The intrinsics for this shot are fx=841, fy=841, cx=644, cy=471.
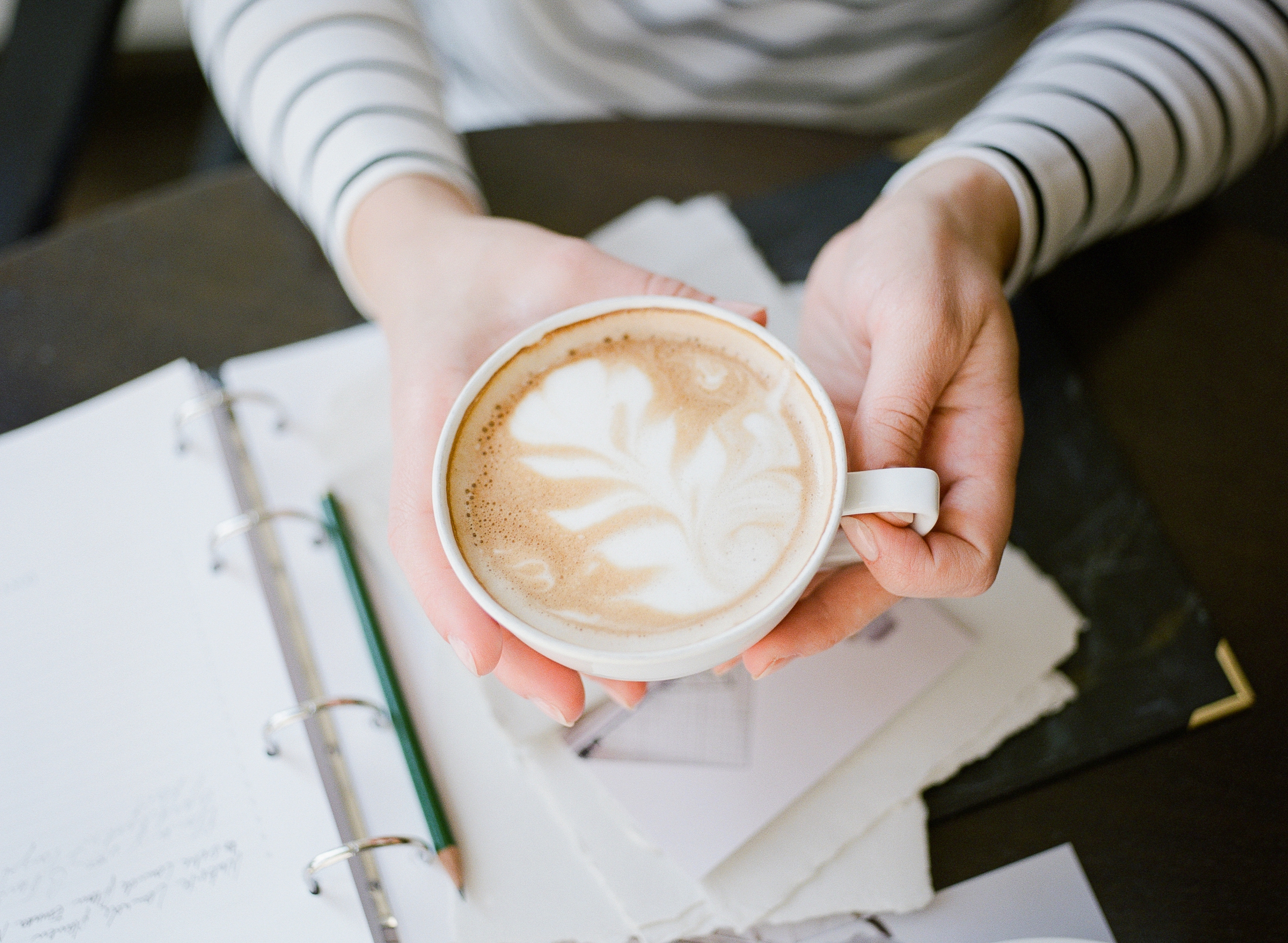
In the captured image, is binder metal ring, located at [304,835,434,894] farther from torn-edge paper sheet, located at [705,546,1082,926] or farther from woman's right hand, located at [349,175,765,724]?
torn-edge paper sheet, located at [705,546,1082,926]

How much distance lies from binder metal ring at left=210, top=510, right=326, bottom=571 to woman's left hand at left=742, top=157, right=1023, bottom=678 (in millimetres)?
537

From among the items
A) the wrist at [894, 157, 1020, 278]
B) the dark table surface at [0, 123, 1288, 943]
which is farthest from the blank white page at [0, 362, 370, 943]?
the wrist at [894, 157, 1020, 278]

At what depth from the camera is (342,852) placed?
0.79 m

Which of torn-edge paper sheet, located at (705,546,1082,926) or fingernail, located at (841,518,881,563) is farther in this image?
torn-edge paper sheet, located at (705,546,1082,926)

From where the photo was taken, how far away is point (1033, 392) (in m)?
1.13

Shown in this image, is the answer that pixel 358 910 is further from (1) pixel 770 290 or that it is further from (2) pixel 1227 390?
(2) pixel 1227 390

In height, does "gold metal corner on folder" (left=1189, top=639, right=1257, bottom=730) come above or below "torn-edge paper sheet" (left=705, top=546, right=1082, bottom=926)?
below

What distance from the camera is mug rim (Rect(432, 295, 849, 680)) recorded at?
2.10ft

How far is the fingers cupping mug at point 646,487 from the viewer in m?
0.69

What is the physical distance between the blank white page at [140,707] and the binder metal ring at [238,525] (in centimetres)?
1

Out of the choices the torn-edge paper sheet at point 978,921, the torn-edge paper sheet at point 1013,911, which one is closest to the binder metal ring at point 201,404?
the torn-edge paper sheet at point 978,921

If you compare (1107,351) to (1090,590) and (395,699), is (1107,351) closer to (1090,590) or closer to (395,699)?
(1090,590)

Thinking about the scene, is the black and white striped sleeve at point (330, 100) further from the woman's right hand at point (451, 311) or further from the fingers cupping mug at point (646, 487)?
the fingers cupping mug at point (646, 487)

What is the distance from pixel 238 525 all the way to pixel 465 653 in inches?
14.1
